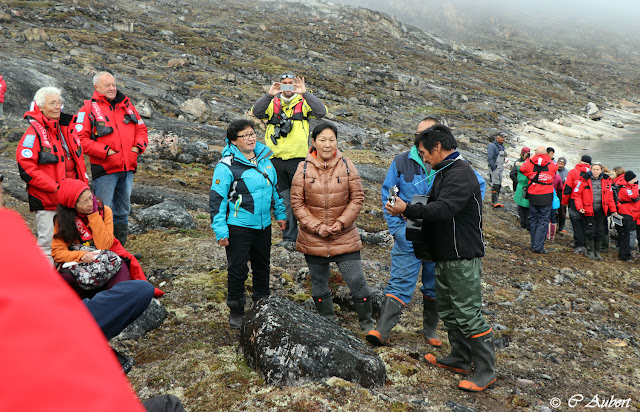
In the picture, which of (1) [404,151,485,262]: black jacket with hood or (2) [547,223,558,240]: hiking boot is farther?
(2) [547,223,558,240]: hiking boot

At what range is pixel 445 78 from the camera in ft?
182

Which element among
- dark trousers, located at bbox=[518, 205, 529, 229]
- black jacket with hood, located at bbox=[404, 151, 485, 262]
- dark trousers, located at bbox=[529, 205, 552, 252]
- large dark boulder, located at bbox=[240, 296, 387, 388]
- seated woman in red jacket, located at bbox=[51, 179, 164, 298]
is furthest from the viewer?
dark trousers, located at bbox=[518, 205, 529, 229]

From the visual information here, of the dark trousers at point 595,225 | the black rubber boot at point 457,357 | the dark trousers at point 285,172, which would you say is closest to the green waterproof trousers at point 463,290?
the black rubber boot at point 457,357

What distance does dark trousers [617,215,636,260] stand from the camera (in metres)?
12.4

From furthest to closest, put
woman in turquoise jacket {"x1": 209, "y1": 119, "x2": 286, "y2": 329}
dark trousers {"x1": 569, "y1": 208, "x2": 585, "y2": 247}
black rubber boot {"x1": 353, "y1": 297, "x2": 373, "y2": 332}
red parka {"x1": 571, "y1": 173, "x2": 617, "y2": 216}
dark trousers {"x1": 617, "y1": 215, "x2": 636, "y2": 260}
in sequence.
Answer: dark trousers {"x1": 569, "y1": 208, "x2": 585, "y2": 247} → dark trousers {"x1": 617, "y1": 215, "x2": 636, "y2": 260} → red parka {"x1": 571, "y1": 173, "x2": 617, "y2": 216} → black rubber boot {"x1": 353, "y1": 297, "x2": 373, "y2": 332} → woman in turquoise jacket {"x1": 209, "y1": 119, "x2": 286, "y2": 329}

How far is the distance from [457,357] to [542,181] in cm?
865

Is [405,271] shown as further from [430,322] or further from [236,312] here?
[236,312]

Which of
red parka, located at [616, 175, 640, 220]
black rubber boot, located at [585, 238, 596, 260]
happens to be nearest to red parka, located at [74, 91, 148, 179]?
black rubber boot, located at [585, 238, 596, 260]

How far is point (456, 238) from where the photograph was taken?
4.55 meters

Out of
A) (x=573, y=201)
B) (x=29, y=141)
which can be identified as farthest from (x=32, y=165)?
(x=573, y=201)

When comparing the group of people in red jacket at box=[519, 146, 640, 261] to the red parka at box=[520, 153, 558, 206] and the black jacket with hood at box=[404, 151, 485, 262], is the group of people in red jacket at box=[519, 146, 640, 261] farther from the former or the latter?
the black jacket with hood at box=[404, 151, 485, 262]

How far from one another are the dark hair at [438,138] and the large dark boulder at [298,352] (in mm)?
2221

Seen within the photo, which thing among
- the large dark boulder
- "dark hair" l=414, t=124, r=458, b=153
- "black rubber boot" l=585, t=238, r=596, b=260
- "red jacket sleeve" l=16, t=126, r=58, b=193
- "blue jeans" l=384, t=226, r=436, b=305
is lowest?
"black rubber boot" l=585, t=238, r=596, b=260

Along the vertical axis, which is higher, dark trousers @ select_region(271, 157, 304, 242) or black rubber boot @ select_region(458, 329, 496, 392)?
dark trousers @ select_region(271, 157, 304, 242)
